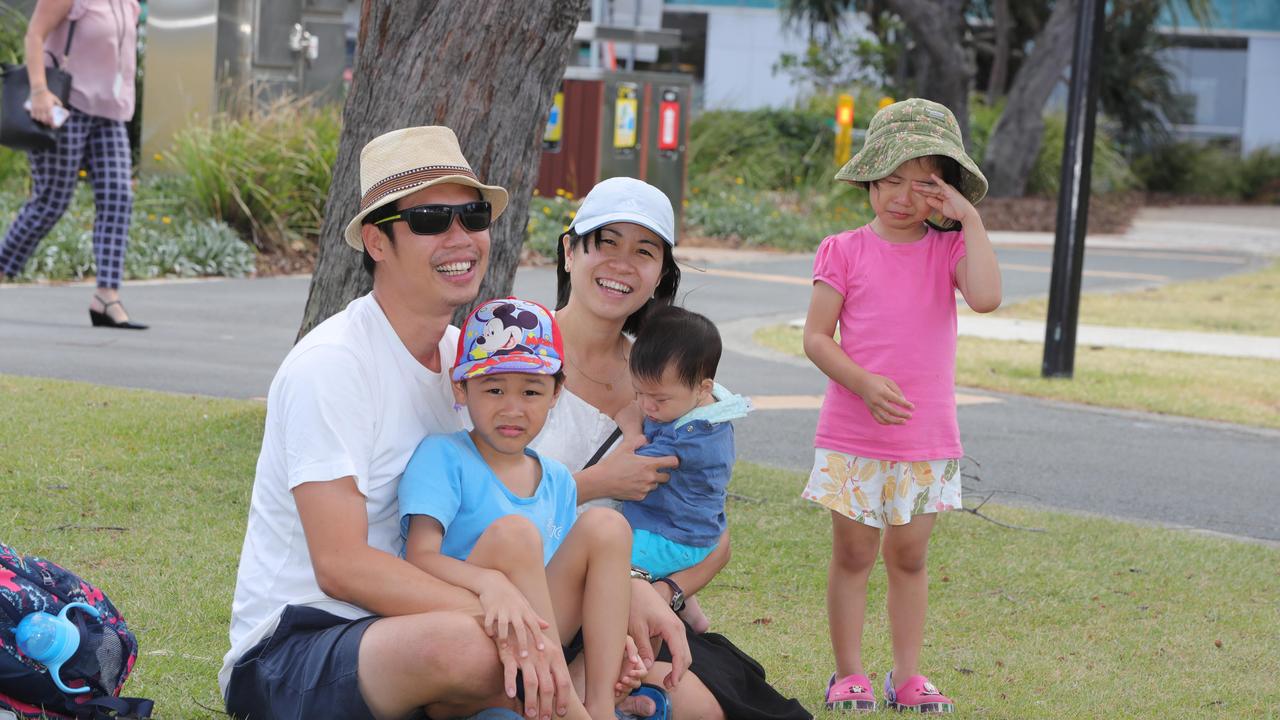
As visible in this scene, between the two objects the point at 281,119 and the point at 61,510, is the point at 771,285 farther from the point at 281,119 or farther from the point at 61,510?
the point at 61,510

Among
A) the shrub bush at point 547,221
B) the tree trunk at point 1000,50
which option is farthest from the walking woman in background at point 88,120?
the tree trunk at point 1000,50

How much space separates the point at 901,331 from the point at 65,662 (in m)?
2.12

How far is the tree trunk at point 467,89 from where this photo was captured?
217 inches

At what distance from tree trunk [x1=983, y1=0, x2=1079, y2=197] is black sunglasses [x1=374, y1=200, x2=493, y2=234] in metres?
21.5

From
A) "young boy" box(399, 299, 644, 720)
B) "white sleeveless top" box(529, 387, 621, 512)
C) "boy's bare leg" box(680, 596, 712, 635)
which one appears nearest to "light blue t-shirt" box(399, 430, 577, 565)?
"young boy" box(399, 299, 644, 720)

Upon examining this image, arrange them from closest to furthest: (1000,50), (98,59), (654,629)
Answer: (654,629)
(98,59)
(1000,50)

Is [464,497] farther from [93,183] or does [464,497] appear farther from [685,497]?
[93,183]

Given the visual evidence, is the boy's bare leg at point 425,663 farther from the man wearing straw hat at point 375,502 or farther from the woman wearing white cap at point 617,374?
the woman wearing white cap at point 617,374

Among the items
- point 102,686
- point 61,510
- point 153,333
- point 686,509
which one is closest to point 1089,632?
point 686,509

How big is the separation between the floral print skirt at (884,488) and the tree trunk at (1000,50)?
2425 cm

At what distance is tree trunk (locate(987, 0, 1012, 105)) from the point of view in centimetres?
2694

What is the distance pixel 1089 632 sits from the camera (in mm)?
4668

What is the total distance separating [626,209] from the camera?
3.50 meters

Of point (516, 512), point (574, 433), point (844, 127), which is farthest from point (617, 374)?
point (844, 127)
